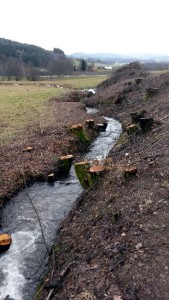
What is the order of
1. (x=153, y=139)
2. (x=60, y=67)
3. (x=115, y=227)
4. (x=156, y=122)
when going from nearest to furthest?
(x=115, y=227)
(x=153, y=139)
(x=156, y=122)
(x=60, y=67)

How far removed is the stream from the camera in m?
8.41

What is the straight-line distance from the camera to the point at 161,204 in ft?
29.7

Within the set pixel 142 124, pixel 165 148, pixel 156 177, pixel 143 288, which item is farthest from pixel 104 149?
pixel 143 288

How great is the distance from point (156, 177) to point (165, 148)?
9.45 ft

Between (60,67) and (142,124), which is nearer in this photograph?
(142,124)

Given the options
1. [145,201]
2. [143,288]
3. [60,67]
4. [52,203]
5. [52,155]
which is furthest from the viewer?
[60,67]

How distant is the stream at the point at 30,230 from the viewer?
27.6ft

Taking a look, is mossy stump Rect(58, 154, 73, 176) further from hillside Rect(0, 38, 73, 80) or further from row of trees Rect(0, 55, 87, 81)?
hillside Rect(0, 38, 73, 80)

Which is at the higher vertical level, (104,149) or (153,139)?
(153,139)

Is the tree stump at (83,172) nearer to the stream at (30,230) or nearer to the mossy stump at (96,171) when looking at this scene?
the mossy stump at (96,171)

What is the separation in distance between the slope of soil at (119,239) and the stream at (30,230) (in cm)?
47

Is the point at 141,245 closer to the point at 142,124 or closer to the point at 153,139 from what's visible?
the point at 153,139

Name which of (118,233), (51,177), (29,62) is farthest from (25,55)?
(118,233)

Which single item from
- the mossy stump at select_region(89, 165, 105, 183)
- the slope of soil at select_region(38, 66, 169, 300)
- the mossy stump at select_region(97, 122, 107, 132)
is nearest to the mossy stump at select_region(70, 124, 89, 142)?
the mossy stump at select_region(97, 122, 107, 132)
